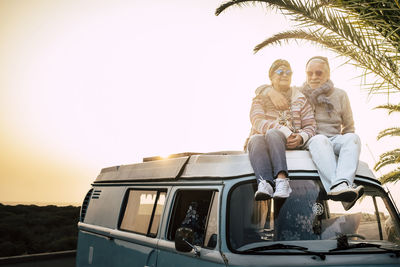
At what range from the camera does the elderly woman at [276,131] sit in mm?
3510

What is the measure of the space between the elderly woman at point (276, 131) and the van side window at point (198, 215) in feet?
1.52

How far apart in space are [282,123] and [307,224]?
1.25 m

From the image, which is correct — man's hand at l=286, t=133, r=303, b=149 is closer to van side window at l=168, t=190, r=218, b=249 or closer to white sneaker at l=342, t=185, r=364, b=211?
white sneaker at l=342, t=185, r=364, b=211

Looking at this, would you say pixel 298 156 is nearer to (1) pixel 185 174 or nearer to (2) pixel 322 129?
(2) pixel 322 129

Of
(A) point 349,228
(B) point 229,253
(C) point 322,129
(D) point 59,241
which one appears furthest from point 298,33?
(D) point 59,241

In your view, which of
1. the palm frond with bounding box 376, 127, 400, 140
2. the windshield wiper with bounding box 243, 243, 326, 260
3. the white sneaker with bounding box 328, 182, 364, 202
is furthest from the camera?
the palm frond with bounding box 376, 127, 400, 140

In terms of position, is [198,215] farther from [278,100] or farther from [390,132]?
[390,132]

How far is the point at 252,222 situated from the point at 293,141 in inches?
39.2

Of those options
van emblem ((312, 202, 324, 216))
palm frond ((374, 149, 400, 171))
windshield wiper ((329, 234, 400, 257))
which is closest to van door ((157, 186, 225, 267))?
van emblem ((312, 202, 324, 216))

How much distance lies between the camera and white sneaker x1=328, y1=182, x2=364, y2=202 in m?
3.37

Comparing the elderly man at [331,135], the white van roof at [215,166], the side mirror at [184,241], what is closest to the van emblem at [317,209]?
the elderly man at [331,135]

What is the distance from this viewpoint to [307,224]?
3.44m

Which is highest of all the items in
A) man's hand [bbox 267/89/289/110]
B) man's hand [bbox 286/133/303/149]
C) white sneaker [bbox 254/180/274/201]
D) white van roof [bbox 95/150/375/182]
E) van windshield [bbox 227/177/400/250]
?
man's hand [bbox 267/89/289/110]

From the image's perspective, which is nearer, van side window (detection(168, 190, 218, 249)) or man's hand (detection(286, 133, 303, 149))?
van side window (detection(168, 190, 218, 249))
